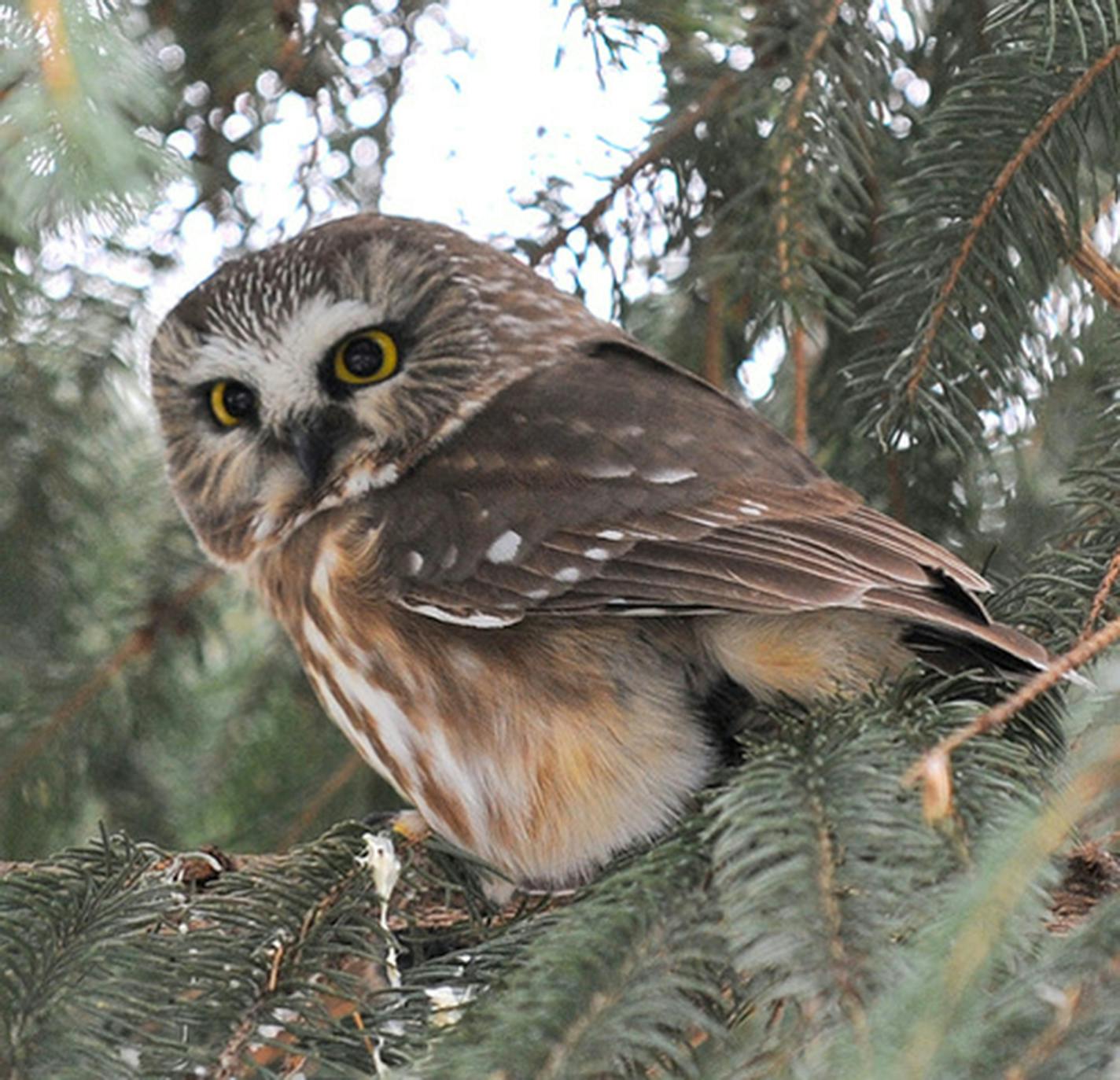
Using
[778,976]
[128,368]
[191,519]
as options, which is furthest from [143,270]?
[778,976]

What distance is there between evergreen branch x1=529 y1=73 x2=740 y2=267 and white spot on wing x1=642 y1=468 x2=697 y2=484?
884 mm

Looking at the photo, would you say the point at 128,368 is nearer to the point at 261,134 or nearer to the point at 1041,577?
the point at 261,134

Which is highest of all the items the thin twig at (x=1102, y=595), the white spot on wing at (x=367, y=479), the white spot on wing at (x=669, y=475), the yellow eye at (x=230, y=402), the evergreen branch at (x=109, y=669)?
the yellow eye at (x=230, y=402)

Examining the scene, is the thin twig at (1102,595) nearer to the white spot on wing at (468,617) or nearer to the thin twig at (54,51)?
the white spot on wing at (468,617)

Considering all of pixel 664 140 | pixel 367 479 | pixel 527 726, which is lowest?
pixel 527 726

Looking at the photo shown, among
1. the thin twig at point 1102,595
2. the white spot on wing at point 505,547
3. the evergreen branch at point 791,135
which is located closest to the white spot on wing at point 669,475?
the white spot on wing at point 505,547

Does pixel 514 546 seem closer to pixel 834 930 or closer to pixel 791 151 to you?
pixel 791 151

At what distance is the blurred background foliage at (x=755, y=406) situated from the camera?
4.71 ft

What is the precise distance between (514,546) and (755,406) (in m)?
1.15

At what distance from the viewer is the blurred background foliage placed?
1.43 metres

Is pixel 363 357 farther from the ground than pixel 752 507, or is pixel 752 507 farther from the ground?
pixel 363 357

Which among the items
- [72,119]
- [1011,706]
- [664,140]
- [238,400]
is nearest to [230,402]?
[238,400]

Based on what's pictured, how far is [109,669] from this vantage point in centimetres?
345

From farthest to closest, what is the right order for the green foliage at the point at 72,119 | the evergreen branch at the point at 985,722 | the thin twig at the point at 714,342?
the thin twig at the point at 714,342 < the green foliage at the point at 72,119 < the evergreen branch at the point at 985,722
